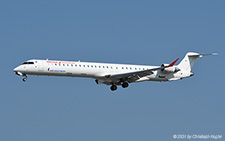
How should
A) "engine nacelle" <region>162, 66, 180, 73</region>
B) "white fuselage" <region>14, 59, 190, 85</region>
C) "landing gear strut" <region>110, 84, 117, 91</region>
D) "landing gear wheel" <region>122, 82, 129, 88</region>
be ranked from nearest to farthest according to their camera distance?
"white fuselage" <region>14, 59, 190, 85</region>, "landing gear wheel" <region>122, 82, 129, 88</region>, "engine nacelle" <region>162, 66, 180, 73</region>, "landing gear strut" <region>110, 84, 117, 91</region>

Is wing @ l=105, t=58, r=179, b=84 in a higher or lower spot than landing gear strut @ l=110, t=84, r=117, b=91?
higher

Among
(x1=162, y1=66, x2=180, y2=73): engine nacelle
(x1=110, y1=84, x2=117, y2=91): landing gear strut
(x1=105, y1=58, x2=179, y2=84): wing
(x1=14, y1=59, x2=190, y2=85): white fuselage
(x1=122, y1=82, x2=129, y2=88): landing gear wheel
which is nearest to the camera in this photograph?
(x1=14, y1=59, x2=190, y2=85): white fuselage

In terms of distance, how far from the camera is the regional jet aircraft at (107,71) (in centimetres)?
4159

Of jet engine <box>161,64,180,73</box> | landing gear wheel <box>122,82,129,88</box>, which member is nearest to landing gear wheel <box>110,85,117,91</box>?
landing gear wheel <box>122,82,129,88</box>

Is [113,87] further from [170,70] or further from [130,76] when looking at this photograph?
[170,70]

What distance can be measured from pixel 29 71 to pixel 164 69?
493 inches

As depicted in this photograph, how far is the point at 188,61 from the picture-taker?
48.2 meters

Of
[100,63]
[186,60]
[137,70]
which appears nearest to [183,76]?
[186,60]

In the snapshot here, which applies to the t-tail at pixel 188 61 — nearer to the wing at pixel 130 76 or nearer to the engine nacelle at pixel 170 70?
the engine nacelle at pixel 170 70

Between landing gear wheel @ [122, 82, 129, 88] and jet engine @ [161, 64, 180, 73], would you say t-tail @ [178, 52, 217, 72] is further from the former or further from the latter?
landing gear wheel @ [122, 82, 129, 88]

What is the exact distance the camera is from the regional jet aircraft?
136ft

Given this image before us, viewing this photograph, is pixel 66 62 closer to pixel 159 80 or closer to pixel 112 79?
pixel 112 79

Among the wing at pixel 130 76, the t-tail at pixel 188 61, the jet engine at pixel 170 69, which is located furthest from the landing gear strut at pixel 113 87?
the t-tail at pixel 188 61

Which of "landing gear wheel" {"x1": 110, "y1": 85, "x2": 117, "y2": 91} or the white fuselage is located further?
"landing gear wheel" {"x1": 110, "y1": 85, "x2": 117, "y2": 91}
